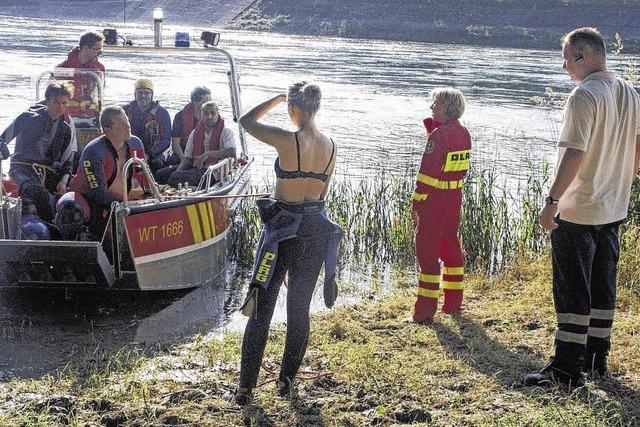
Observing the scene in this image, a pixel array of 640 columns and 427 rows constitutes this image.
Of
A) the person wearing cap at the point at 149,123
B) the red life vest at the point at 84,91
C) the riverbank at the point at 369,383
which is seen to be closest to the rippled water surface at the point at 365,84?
the red life vest at the point at 84,91

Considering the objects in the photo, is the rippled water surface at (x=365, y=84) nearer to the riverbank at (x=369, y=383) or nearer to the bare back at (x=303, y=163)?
the riverbank at (x=369, y=383)

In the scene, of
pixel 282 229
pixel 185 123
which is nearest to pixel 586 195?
pixel 282 229

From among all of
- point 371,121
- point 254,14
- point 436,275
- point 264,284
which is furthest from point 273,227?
point 254,14

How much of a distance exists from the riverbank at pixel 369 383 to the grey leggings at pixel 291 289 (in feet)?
0.74

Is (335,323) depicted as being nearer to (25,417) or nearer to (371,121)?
(25,417)

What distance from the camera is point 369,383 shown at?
199 inches

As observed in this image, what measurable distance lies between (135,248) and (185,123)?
2772 mm

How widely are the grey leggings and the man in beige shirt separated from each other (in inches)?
44.3

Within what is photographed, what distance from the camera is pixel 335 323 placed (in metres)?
6.33

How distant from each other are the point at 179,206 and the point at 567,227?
11.4 ft

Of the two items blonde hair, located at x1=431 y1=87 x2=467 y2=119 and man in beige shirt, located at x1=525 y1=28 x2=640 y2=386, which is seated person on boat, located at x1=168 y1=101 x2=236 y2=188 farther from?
man in beige shirt, located at x1=525 y1=28 x2=640 y2=386

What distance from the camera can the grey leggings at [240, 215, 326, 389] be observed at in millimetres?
4750

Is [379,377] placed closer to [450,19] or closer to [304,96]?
[304,96]

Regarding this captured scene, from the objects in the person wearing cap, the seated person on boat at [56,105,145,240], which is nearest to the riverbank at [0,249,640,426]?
the seated person on boat at [56,105,145,240]
